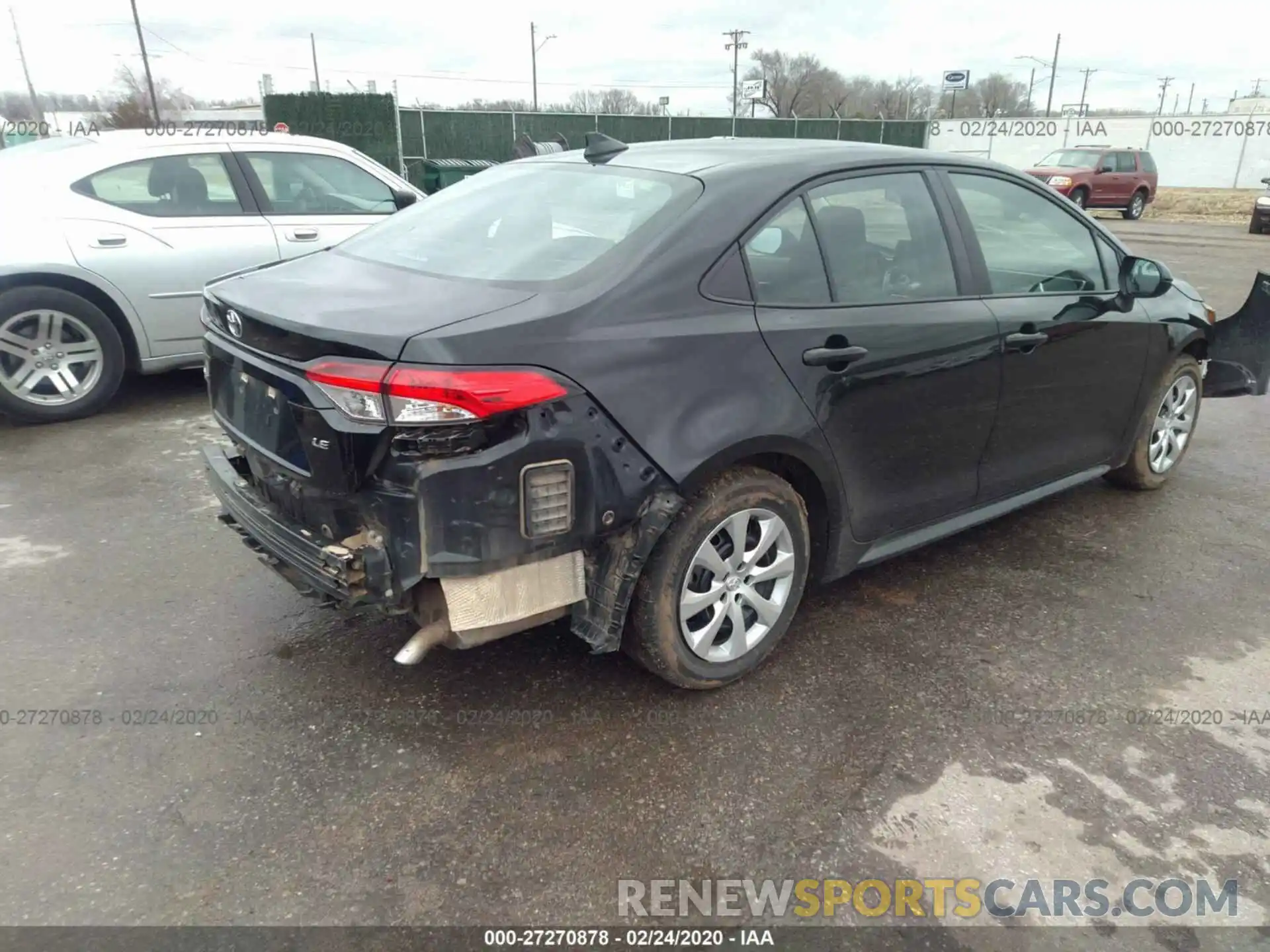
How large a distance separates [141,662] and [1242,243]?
→ 2028cm

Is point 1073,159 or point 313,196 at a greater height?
point 313,196

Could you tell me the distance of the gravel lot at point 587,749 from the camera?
7.45ft

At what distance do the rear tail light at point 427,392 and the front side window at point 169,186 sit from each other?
14.0ft

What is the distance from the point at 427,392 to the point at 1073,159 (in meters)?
25.8

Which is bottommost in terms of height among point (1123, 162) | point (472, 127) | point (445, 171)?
point (1123, 162)

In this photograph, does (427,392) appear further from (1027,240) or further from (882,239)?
(1027,240)

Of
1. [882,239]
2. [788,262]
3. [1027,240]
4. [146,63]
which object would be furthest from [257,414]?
[146,63]

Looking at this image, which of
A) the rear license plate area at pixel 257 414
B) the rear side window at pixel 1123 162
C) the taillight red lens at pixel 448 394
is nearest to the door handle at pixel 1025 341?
the taillight red lens at pixel 448 394

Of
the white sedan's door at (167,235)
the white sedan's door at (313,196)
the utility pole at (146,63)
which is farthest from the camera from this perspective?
the utility pole at (146,63)

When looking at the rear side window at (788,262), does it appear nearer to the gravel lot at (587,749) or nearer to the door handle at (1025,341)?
the door handle at (1025,341)

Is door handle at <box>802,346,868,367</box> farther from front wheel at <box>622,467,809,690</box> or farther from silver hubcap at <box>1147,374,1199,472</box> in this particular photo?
silver hubcap at <box>1147,374,1199,472</box>

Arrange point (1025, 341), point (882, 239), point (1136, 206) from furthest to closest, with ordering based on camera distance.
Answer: point (1136, 206), point (1025, 341), point (882, 239)

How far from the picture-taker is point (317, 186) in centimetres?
644

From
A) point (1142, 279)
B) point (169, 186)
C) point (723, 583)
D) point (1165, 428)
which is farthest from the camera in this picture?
point (169, 186)
